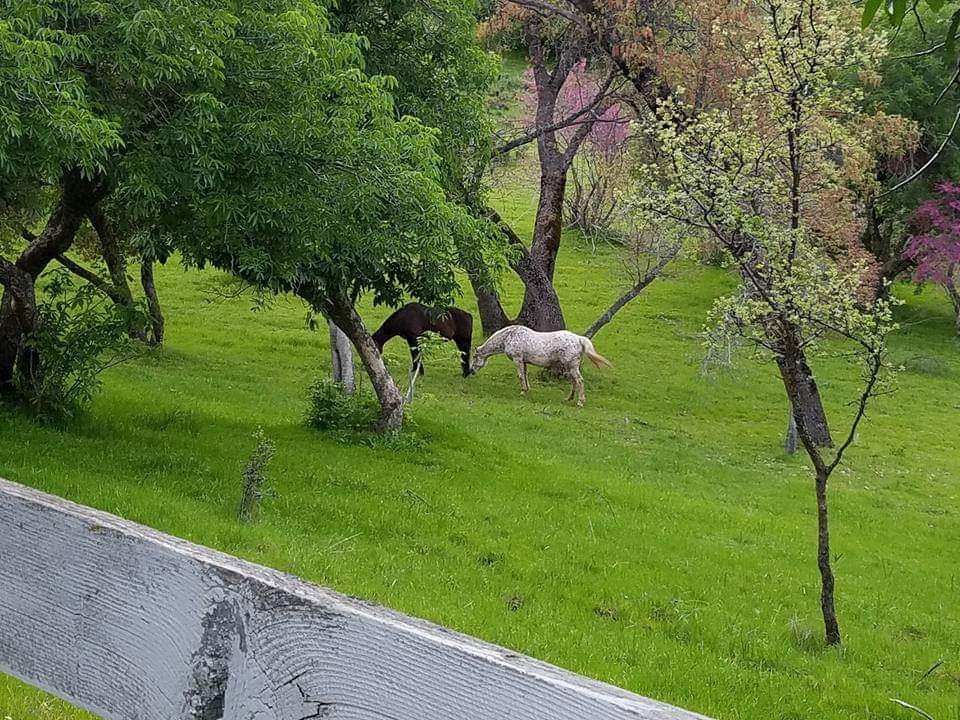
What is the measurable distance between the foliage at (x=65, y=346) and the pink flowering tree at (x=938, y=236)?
25316mm

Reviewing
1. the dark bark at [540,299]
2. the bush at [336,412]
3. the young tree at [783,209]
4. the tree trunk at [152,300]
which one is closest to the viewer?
the young tree at [783,209]

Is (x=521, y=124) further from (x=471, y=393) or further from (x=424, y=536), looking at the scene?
(x=424, y=536)

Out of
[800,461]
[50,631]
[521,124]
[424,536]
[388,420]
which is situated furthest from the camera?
[521,124]

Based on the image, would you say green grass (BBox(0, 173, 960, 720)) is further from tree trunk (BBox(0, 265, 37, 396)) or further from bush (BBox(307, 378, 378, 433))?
tree trunk (BBox(0, 265, 37, 396))

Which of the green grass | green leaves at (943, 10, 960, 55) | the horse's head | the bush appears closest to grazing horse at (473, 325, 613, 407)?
the horse's head

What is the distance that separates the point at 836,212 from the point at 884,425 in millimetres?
5981

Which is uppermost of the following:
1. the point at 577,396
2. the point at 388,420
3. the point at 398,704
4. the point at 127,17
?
the point at 127,17

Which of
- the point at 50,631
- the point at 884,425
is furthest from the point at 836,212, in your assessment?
the point at 50,631

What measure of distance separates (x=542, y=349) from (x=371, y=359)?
9.90 meters

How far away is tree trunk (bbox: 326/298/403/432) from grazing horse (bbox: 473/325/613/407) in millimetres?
9074

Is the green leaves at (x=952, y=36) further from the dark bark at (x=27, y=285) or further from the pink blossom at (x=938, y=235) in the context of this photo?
the pink blossom at (x=938, y=235)

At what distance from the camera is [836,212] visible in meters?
23.3

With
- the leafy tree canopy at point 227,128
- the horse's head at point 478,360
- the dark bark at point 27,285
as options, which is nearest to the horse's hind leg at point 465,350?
the horse's head at point 478,360

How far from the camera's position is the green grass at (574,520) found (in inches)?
325
